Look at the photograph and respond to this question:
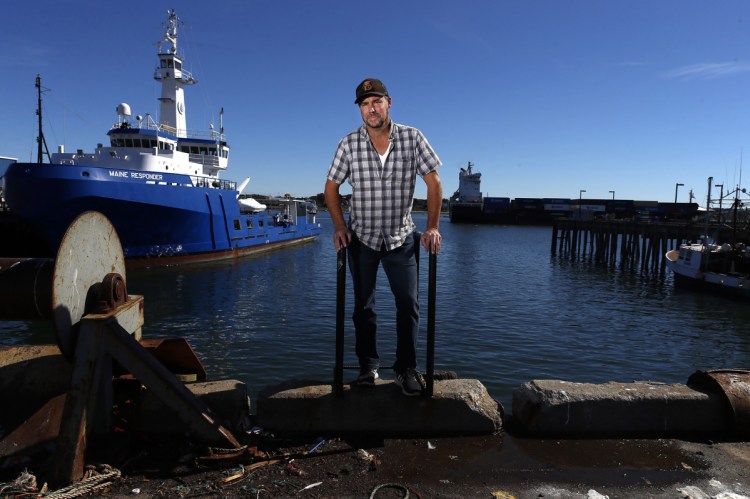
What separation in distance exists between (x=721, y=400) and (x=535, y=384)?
1.24 metres

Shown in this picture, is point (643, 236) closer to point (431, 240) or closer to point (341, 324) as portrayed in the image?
point (431, 240)

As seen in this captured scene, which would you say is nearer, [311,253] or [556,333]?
[556,333]

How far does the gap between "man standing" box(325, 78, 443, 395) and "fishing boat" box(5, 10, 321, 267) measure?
18390 millimetres

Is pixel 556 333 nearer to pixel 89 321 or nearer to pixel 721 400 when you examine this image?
pixel 721 400

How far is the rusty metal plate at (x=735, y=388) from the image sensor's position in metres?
3.25

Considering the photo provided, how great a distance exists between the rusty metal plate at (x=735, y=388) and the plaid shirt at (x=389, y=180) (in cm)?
247

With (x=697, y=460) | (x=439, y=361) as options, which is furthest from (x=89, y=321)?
(x=439, y=361)

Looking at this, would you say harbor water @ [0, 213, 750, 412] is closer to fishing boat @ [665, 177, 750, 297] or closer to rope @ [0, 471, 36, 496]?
fishing boat @ [665, 177, 750, 297]

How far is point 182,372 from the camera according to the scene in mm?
4020

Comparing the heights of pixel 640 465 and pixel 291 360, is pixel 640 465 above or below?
above

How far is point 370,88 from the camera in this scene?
10.3ft

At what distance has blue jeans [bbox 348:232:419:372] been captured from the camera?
330cm

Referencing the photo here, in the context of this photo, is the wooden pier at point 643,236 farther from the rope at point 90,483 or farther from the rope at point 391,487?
the rope at point 90,483

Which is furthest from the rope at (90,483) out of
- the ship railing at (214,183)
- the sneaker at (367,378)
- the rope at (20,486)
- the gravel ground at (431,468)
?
the ship railing at (214,183)
